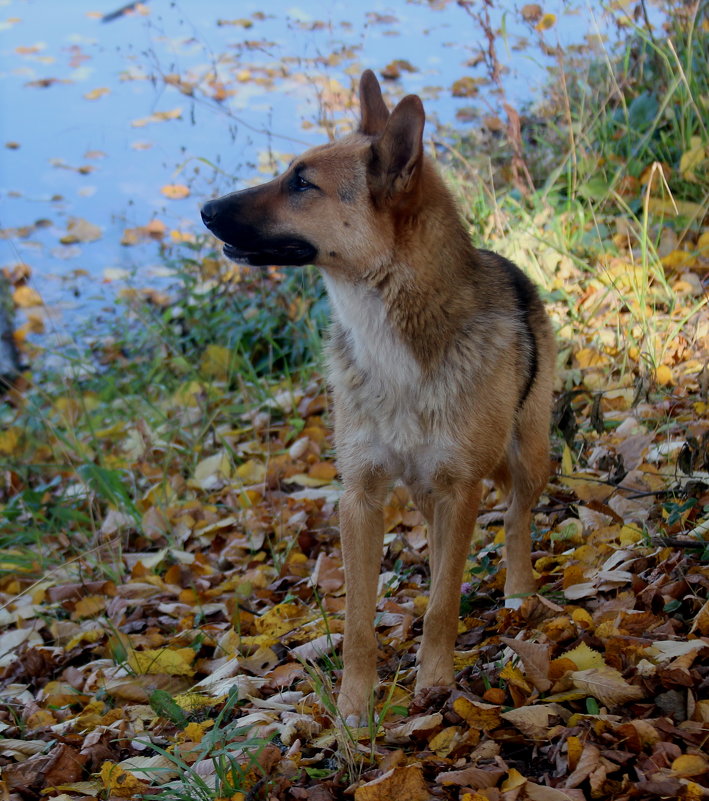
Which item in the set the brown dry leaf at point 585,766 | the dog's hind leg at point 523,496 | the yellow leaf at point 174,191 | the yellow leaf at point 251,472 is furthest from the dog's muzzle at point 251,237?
the yellow leaf at point 174,191

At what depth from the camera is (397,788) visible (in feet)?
8.14

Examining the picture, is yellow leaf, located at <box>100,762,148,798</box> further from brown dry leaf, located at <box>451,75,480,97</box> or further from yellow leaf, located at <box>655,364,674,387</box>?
Result: brown dry leaf, located at <box>451,75,480,97</box>

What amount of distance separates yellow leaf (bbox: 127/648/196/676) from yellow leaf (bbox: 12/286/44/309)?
624 cm

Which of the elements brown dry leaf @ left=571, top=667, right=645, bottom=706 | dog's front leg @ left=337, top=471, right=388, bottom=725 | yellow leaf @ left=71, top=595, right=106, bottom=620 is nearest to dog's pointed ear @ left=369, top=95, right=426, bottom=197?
dog's front leg @ left=337, top=471, right=388, bottom=725

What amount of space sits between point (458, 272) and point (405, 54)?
25.2 feet

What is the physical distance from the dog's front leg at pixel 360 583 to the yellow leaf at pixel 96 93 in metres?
8.89

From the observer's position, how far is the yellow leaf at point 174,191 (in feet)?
32.1

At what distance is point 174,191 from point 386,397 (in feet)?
23.2

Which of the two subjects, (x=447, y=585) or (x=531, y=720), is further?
(x=447, y=585)

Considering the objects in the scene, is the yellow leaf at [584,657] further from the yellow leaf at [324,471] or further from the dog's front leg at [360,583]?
the yellow leaf at [324,471]

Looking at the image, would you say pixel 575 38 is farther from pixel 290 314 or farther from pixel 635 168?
pixel 290 314

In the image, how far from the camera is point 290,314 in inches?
268

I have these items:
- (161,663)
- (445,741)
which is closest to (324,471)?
(161,663)

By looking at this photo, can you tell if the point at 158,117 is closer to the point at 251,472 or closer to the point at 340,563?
the point at 251,472
